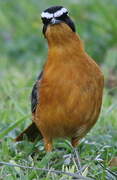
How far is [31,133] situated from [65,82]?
1035mm

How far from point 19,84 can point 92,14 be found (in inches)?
106

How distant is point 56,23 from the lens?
6664 millimetres

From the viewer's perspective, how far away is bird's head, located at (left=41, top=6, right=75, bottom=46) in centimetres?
666

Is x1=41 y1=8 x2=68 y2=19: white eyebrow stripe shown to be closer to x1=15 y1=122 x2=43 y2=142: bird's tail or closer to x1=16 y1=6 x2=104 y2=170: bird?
x1=16 y1=6 x2=104 y2=170: bird

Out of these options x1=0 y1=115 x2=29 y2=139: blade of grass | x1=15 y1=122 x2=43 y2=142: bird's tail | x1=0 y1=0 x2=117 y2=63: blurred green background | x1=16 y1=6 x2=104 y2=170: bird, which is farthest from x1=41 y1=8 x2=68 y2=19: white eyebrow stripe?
x1=0 y1=0 x2=117 y2=63: blurred green background

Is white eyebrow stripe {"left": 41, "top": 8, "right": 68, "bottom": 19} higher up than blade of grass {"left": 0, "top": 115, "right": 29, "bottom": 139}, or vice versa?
white eyebrow stripe {"left": 41, "top": 8, "right": 68, "bottom": 19}

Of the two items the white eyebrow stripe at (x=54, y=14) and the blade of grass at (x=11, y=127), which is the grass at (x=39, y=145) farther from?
the white eyebrow stripe at (x=54, y=14)

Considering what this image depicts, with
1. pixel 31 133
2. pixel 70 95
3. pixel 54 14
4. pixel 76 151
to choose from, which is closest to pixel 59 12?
pixel 54 14

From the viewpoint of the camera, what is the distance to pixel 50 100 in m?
6.79

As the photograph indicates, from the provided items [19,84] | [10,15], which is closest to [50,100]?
[19,84]

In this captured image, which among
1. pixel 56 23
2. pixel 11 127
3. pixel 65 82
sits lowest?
pixel 11 127

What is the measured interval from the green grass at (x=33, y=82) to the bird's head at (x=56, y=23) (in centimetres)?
110

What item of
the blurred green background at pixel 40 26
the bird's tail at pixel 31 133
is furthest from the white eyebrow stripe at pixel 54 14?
the blurred green background at pixel 40 26

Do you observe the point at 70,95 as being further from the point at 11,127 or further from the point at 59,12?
the point at 11,127
